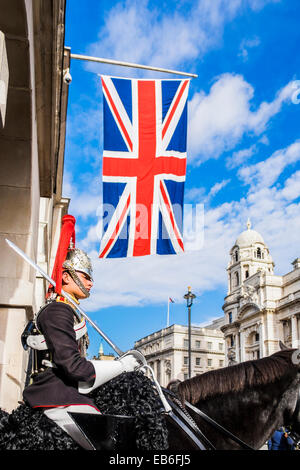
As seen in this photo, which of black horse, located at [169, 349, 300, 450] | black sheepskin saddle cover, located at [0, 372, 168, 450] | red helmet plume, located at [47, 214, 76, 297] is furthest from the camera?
black horse, located at [169, 349, 300, 450]

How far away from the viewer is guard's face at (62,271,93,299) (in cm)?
321

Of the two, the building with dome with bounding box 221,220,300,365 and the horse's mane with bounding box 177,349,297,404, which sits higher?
the building with dome with bounding box 221,220,300,365

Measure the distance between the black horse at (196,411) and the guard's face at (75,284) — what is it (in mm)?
655

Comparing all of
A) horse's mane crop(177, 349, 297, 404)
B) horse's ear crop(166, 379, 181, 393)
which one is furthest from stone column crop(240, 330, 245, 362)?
horse's ear crop(166, 379, 181, 393)

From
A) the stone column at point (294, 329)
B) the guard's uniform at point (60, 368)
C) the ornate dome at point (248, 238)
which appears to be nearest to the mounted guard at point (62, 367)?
the guard's uniform at point (60, 368)

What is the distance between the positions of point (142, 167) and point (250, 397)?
13.0 feet

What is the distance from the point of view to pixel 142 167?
21.9ft

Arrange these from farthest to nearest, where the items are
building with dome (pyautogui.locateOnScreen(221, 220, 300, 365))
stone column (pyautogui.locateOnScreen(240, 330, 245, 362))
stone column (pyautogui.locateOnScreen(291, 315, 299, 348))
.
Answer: stone column (pyautogui.locateOnScreen(240, 330, 245, 362)), building with dome (pyautogui.locateOnScreen(221, 220, 300, 365)), stone column (pyautogui.locateOnScreen(291, 315, 299, 348))

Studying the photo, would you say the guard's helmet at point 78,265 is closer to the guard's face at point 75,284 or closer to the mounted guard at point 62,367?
the guard's face at point 75,284

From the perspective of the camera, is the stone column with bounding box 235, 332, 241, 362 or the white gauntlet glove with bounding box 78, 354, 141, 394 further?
the stone column with bounding box 235, 332, 241, 362

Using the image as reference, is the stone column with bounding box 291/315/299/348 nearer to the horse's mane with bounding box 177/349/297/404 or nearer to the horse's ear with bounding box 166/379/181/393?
the horse's mane with bounding box 177/349/297/404

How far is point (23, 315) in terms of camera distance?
195 inches

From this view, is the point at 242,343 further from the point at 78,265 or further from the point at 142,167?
the point at 78,265

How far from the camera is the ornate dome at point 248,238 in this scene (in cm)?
8200
